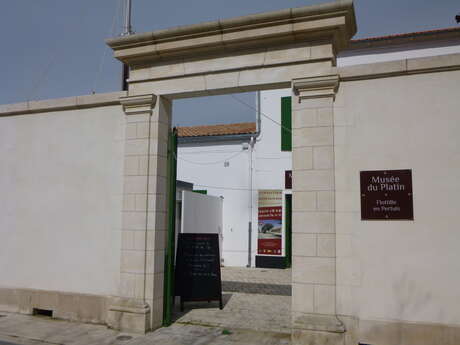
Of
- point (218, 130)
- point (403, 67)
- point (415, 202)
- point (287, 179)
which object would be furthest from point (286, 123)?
point (415, 202)

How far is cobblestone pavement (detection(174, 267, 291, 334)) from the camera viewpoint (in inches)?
256

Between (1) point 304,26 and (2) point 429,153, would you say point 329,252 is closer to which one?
(2) point 429,153

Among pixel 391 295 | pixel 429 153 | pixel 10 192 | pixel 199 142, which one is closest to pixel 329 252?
pixel 391 295

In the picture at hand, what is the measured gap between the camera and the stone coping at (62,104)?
665cm

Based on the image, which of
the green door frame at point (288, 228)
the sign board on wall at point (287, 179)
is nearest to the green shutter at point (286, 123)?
the sign board on wall at point (287, 179)

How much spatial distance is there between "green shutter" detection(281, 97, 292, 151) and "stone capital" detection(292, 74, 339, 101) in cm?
861

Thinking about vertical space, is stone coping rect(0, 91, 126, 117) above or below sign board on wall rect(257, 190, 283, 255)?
above

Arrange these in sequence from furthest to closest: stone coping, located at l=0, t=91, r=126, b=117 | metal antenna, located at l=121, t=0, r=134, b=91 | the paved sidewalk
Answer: metal antenna, located at l=121, t=0, r=134, b=91 < stone coping, located at l=0, t=91, r=126, b=117 < the paved sidewalk

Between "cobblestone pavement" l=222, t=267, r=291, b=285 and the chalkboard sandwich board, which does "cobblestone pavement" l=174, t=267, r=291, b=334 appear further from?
the chalkboard sandwich board

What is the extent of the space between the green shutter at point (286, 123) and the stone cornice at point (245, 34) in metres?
8.28

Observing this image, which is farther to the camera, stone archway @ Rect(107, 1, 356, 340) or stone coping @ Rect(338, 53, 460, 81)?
stone archway @ Rect(107, 1, 356, 340)

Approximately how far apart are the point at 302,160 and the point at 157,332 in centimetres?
331

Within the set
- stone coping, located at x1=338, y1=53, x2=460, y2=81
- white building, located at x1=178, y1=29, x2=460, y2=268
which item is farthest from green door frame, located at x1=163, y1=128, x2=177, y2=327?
white building, located at x1=178, y1=29, x2=460, y2=268

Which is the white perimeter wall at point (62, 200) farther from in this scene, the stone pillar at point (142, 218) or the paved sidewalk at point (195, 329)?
the paved sidewalk at point (195, 329)
